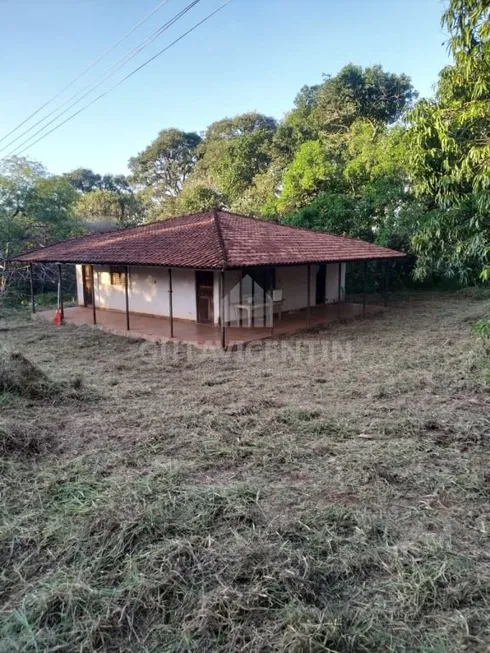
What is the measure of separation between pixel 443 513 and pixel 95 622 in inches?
103

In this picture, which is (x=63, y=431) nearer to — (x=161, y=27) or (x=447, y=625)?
(x=447, y=625)

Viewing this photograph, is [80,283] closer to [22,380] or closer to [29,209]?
[29,209]

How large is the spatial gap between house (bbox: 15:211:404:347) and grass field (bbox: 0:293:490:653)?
4.43 metres

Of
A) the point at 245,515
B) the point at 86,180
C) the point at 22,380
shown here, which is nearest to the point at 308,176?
the point at 22,380

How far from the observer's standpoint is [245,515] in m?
3.40

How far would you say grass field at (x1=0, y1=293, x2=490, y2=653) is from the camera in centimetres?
243

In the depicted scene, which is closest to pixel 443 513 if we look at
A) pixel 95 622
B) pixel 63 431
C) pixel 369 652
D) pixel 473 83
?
pixel 369 652

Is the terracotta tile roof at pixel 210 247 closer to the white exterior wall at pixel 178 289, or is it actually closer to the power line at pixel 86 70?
the white exterior wall at pixel 178 289

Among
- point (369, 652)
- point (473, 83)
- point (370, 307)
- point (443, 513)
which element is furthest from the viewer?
point (370, 307)

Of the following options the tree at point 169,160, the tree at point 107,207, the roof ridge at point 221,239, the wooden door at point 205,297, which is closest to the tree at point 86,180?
the tree at point 169,160

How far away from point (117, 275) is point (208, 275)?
410cm

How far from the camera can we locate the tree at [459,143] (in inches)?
206

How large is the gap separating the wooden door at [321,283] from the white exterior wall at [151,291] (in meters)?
5.30

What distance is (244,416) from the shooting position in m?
5.79
